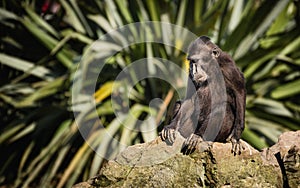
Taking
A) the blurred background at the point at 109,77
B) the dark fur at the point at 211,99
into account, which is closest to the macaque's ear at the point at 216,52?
the dark fur at the point at 211,99

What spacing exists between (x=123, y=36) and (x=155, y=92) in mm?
630

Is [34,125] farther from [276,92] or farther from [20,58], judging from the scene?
[276,92]

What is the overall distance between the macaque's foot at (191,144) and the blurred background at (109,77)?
2.20 m

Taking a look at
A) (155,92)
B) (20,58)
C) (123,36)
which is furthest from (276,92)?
(20,58)

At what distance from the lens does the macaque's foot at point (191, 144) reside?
9.41ft

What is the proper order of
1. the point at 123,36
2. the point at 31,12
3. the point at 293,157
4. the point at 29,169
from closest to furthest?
the point at 293,157 → the point at 29,169 → the point at 123,36 → the point at 31,12

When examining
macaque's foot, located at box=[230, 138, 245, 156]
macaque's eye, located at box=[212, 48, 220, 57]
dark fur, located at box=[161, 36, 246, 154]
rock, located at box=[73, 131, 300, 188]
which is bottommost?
rock, located at box=[73, 131, 300, 188]

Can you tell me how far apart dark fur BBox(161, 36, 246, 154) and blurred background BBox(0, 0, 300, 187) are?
1963 mm

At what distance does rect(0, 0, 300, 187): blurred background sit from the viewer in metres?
5.56

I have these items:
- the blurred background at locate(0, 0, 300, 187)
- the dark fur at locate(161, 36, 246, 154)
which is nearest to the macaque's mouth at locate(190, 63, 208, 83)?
the dark fur at locate(161, 36, 246, 154)

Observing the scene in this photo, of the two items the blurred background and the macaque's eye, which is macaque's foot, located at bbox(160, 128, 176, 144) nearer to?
the macaque's eye

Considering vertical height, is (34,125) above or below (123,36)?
below

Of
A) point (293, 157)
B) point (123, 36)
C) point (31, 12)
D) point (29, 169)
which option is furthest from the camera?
point (31, 12)

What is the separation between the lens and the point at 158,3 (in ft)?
19.0
